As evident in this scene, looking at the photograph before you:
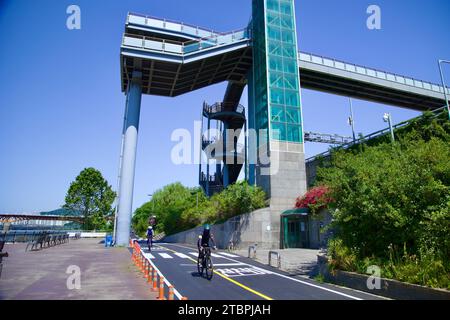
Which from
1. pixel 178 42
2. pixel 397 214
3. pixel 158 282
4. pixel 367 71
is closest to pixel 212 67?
pixel 178 42

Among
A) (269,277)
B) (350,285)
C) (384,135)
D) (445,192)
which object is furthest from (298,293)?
(384,135)

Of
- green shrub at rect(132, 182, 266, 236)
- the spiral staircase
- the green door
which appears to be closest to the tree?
green shrub at rect(132, 182, 266, 236)

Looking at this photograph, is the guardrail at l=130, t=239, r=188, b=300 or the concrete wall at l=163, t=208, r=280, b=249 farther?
the concrete wall at l=163, t=208, r=280, b=249

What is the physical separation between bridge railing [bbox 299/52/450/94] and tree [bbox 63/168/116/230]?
1891 inches

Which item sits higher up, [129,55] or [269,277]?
Result: [129,55]

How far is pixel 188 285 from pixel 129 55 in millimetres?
28570

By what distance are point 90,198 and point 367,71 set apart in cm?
5612

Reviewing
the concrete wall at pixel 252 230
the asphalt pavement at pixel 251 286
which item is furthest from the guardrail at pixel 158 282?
the concrete wall at pixel 252 230

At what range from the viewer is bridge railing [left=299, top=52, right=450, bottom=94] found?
36328 mm

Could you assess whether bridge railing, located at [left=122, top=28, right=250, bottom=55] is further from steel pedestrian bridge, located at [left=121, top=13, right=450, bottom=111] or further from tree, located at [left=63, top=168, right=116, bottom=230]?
tree, located at [left=63, top=168, right=116, bottom=230]

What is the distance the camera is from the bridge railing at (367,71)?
36.3 m

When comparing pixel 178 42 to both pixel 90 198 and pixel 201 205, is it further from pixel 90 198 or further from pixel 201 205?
pixel 90 198
